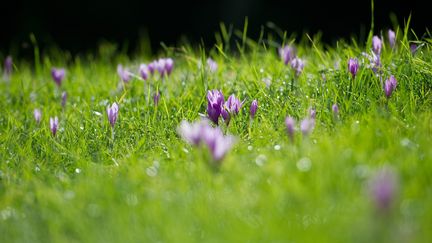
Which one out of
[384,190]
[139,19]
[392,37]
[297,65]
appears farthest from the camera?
[139,19]

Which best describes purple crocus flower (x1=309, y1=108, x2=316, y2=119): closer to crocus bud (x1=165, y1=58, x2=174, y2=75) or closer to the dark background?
crocus bud (x1=165, y1=58, x2=174, y2=75)

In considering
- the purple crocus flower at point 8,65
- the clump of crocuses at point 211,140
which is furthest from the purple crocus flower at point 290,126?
the purple crocus flower at point 8,65

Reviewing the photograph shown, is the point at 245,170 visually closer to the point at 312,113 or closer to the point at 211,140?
the point at 211,140

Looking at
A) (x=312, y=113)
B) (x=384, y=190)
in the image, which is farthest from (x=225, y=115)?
(x=384, y=190)

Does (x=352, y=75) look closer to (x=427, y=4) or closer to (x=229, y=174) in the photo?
(x=229, y=174)

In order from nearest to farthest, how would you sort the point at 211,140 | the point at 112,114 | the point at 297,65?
the point at 211,140 → the point at 112,114 → the point at 297,65

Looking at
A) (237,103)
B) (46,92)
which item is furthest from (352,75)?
(46,92)

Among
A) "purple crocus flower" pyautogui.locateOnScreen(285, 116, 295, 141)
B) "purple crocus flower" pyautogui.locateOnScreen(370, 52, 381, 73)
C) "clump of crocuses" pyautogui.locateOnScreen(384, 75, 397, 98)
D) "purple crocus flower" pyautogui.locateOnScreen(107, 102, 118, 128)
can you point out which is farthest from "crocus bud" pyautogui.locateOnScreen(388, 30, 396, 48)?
"purple crocus flower" pyautogui.locateOnScreen(107, 102, 118, 128)
